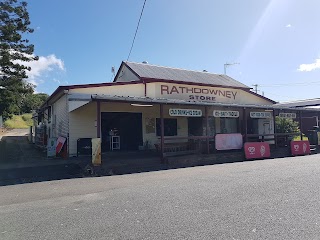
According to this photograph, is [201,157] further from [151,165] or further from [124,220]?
[124,220]

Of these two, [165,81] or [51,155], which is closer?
[51,155]

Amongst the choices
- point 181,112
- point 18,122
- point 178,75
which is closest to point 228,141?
point 181,112

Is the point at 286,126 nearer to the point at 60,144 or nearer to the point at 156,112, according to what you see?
the point at 156,112

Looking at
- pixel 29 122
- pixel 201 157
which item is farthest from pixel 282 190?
pixel 29 122

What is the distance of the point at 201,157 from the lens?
14.9 meters

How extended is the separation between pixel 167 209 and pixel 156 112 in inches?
568

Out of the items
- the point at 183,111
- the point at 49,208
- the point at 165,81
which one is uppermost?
the point at 165,81

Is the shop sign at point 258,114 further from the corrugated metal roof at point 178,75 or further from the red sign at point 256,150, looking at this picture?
the corrugated metal roof at point 178,75

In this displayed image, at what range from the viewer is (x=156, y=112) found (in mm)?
20016

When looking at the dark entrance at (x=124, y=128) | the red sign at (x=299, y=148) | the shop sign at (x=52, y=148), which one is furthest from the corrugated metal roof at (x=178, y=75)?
the red sign at (x=299, y=148)

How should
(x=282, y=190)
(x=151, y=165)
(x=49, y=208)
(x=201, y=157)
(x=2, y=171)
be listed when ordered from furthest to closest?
1. (x=201, y=157)
2. (x=151, y=165)
3. (x=2, y=171)
4. (x=282, y=190)
5. (x=49, y=208)

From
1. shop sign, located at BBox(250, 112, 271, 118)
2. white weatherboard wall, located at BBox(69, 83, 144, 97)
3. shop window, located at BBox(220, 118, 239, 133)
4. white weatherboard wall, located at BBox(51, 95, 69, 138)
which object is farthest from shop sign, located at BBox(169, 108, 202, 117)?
shop window, located at BBox(220, 118, 239, 133)

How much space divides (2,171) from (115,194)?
646 centimetres

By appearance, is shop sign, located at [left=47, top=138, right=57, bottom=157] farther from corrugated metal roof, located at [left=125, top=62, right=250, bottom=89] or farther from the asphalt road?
the asphalt road
